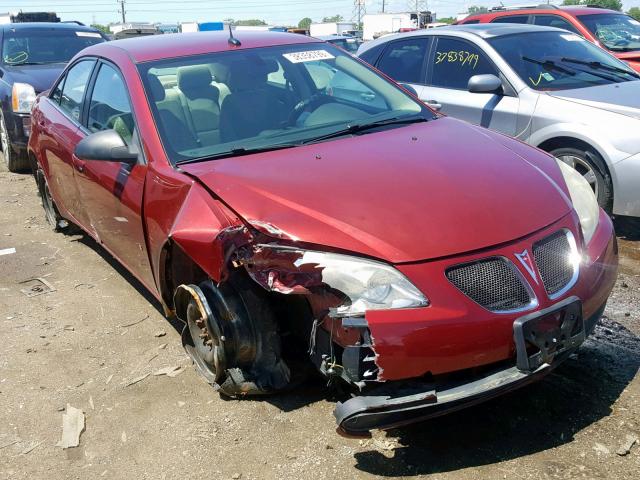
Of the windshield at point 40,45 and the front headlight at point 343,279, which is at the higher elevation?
the windshield at point 40,45

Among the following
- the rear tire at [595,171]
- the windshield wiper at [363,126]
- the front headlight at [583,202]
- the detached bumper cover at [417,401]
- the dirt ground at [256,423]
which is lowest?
the dirt ground at [256,423]

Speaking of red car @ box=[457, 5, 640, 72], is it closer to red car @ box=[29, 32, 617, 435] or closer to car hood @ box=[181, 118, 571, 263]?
red car @ box=[29, 32, 617, 435]

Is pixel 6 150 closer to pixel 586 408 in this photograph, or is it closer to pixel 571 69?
pixel 571 69

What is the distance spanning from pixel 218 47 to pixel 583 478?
304 centimetres

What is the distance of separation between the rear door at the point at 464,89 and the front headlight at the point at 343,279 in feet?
12.0

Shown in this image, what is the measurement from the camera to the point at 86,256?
5.50 meters

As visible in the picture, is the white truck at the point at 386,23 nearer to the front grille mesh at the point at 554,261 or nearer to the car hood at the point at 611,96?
the car hood at the point at 611,96

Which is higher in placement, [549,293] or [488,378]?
[549,293]

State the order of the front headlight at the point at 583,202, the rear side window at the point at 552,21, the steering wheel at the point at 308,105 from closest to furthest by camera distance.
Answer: the front headlight at the point at 583,202, the steering wheel at the point at 308,105, the rear side window at the point at 552,21

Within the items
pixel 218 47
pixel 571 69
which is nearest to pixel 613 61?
A: pixel 571 69

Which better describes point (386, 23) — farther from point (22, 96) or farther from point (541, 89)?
point (541, 89)

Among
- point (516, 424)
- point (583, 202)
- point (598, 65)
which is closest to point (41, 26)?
point (598, 65)

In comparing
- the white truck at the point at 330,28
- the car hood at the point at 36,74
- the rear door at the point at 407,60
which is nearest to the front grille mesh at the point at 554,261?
the rear door at the point at 407,60

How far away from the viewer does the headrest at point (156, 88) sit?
3.66 meters
